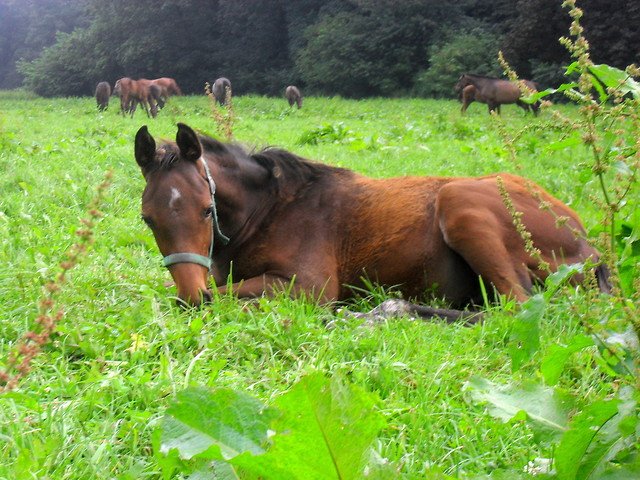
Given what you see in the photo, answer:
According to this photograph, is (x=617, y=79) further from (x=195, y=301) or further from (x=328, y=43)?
(x=328, y=43)

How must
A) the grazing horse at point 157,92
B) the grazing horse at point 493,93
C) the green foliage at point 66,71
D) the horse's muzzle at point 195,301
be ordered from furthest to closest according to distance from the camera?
the green foliage at point 66,71 → the grazing horse at point 157,92 → the grazing horse at point 493,93 → the horse's muzzle at point 195,301

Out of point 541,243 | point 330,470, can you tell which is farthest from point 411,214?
point 330,470

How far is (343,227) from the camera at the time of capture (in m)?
4.38

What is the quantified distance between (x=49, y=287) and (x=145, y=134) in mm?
2404

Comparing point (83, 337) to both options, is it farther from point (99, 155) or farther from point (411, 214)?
point (99, 155)

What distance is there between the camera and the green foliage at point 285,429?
1.27 m

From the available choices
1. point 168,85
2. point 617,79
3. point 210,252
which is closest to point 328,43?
point 168,85

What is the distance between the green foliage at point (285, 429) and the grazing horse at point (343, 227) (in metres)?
2.29

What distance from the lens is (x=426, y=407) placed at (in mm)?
2312

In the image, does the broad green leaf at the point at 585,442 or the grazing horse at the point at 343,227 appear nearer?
the broad green leaf at the point at 585,442

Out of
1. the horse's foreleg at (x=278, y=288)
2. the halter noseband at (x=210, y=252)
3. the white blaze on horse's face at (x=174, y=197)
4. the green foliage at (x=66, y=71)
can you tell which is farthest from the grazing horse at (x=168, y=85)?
the white blaze on horse's face at (x=174, y=197)

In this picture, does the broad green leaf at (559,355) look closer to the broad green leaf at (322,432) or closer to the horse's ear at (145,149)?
the broad green leaf at (322,432)

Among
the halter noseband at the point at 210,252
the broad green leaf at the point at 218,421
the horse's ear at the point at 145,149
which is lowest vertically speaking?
the halter noseband at the point at 210,252

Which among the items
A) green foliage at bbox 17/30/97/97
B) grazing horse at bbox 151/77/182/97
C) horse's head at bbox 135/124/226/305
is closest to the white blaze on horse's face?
horse's head at bbox 135/124/226/305
